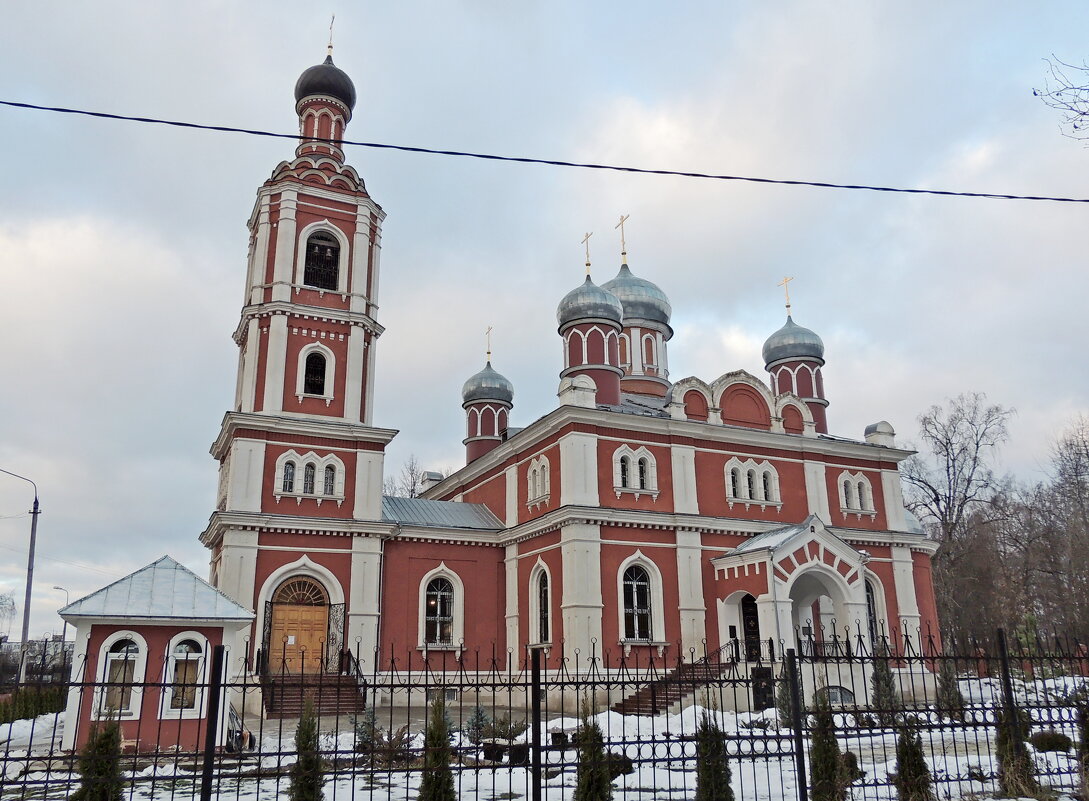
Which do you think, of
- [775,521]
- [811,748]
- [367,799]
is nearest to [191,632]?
[367,799]

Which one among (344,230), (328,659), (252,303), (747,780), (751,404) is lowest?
(747,780)

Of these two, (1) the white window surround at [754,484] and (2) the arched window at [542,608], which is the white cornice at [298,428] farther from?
(1) the white window surround at [754,484]

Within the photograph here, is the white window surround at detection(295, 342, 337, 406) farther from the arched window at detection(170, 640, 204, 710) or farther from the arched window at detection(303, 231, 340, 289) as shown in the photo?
the arched window at detection(170, 640, 204, 710)

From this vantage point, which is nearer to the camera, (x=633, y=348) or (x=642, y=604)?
(x=642, y=604)

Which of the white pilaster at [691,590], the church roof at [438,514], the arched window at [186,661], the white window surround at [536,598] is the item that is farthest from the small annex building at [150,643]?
the white pilaster at [691,590]

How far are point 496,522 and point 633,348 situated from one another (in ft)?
26.8

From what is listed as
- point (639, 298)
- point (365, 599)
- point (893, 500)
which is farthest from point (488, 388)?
point (893, 500)

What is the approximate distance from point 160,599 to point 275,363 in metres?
8.86

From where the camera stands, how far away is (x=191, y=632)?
43.3ft

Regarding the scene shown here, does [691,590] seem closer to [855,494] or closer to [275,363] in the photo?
[855,494]

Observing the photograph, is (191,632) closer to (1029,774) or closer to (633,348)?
(1029,774)

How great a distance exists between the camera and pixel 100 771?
7191mm

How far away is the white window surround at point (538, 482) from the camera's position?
21.9 meters

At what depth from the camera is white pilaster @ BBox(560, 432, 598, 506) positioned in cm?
2041
